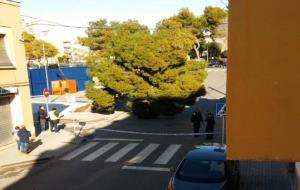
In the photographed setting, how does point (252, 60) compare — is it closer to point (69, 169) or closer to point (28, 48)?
point (69, 169)

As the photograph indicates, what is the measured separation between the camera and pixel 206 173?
10.8 meters

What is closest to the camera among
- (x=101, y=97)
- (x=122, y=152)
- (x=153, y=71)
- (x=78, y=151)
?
(x=122, y=152)

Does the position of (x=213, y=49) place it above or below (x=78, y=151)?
above

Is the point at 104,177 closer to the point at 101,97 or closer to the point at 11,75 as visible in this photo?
the point at 11,75

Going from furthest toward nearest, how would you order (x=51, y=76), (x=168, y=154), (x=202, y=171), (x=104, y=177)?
(x=51, y=76)
(x=168, y=154)
(x=104, y=177)
(x=202, y=171)

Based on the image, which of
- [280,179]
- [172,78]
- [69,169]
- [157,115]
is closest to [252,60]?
[280,179]

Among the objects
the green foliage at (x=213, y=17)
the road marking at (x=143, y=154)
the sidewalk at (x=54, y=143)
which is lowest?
the sidewalk at (x=54, y=143)

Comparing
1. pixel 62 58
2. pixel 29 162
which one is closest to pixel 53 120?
pixel 29 162

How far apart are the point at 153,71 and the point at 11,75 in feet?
30.8

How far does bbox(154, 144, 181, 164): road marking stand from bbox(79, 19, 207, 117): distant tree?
284 inches

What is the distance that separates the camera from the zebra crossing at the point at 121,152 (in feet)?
54.6

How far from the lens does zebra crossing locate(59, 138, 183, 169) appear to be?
16641mm

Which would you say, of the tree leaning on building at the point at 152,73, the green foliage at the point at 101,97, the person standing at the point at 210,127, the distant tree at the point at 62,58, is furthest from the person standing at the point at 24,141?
the distant tree at the point at 62,58

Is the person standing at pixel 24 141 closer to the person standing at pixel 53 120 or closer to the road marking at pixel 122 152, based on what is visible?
the road marking at pixel 122 152
